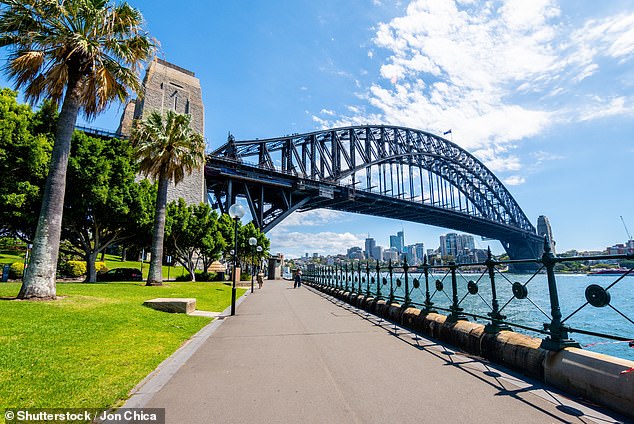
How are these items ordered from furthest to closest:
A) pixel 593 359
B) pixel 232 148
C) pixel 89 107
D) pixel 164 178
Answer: pixel 232 148
pixel 164 178
pixel 89 107
pixel 593 359

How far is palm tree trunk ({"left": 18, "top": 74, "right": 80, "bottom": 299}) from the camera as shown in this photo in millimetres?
10969

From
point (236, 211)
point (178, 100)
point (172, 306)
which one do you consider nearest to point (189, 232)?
point (236, 211)

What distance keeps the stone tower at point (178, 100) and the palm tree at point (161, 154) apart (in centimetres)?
1910

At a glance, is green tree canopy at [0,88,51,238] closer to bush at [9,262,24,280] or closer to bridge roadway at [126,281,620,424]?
bush at [9,262,24,280]

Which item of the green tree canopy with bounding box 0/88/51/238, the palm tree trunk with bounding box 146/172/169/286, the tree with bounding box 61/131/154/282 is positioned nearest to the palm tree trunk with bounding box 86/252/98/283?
the tree with bounding box 61/131/154/282

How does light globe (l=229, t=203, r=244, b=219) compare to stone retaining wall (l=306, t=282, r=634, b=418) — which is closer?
stone retaining wall (l=306, t=282, r=634, b=418)

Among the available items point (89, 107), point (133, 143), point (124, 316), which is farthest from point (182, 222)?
point (124, 316)

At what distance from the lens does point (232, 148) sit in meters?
56.8

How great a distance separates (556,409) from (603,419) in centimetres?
41

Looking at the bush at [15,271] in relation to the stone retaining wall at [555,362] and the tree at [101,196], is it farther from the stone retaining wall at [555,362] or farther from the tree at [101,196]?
the stone retaining wall at [555,362]

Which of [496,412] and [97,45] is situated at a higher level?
[97,45]

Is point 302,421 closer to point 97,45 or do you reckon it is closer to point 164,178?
point 97,45

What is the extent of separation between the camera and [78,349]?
6.05 meters

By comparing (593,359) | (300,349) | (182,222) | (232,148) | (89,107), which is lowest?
(300,349)
